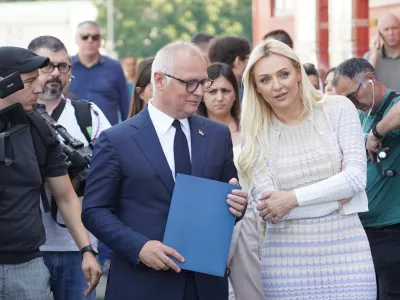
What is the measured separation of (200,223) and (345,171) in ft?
2.70

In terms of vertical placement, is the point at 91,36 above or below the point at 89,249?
above

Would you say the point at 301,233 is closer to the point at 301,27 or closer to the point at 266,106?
the point at 266,106

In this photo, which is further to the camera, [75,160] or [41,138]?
[75,160]

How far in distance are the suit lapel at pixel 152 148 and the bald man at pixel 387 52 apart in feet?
16.6

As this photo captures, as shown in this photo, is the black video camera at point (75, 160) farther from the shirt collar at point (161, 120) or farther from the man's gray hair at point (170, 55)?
the man's gray hair at point (170, 55)

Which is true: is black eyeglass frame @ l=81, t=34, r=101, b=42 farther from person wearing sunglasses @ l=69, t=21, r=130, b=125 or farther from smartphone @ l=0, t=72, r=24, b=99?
smartphone @ l=0, t=72, r=24, b=99

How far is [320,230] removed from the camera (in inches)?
210

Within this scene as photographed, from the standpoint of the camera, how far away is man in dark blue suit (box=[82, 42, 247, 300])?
4.97m

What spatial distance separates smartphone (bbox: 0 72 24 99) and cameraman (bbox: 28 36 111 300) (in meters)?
1.08

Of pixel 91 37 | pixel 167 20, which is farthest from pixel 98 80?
pixel 167 20

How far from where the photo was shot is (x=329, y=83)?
9602 mm

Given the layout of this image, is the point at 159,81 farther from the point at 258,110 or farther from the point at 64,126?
the point at 64,126

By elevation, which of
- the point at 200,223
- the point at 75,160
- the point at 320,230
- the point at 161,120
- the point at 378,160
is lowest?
the point at 320,230

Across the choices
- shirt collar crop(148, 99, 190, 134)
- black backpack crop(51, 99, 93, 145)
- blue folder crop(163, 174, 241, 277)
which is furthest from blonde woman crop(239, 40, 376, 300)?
black backpack crop(51, 99, 93, 145)
